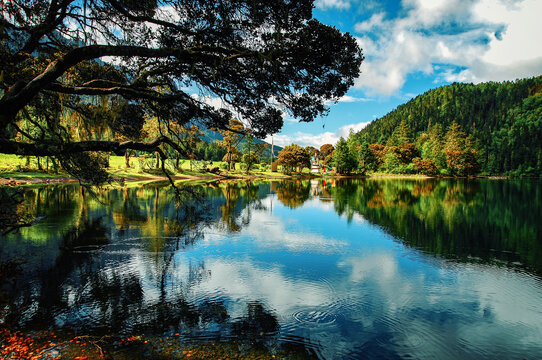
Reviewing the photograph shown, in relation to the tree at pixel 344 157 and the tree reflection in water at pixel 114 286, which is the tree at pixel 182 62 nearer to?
the tree reflection in water at pixel 114 286

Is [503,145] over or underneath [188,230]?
over

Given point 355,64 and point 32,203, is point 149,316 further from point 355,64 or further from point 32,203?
point 32,203

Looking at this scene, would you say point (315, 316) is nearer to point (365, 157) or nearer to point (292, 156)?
point (292, 156)

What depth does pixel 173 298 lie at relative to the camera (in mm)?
7691

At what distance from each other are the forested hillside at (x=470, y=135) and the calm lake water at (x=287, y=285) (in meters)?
91.5

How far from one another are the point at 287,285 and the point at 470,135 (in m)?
143

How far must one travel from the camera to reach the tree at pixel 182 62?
646 cm

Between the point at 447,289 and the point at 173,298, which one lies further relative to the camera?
the point at 447,289

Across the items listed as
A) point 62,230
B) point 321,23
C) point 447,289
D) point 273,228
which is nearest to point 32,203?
point 62,230

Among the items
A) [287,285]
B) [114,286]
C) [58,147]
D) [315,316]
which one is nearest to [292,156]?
[287,285]

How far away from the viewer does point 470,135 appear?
12444 centimetres

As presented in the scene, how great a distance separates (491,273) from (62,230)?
59.9 ft

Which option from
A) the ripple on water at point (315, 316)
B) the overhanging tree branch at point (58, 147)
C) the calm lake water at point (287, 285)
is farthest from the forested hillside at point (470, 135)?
the overhanging tree branch at point (58, 147)

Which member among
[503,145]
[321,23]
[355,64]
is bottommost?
[355,64]
